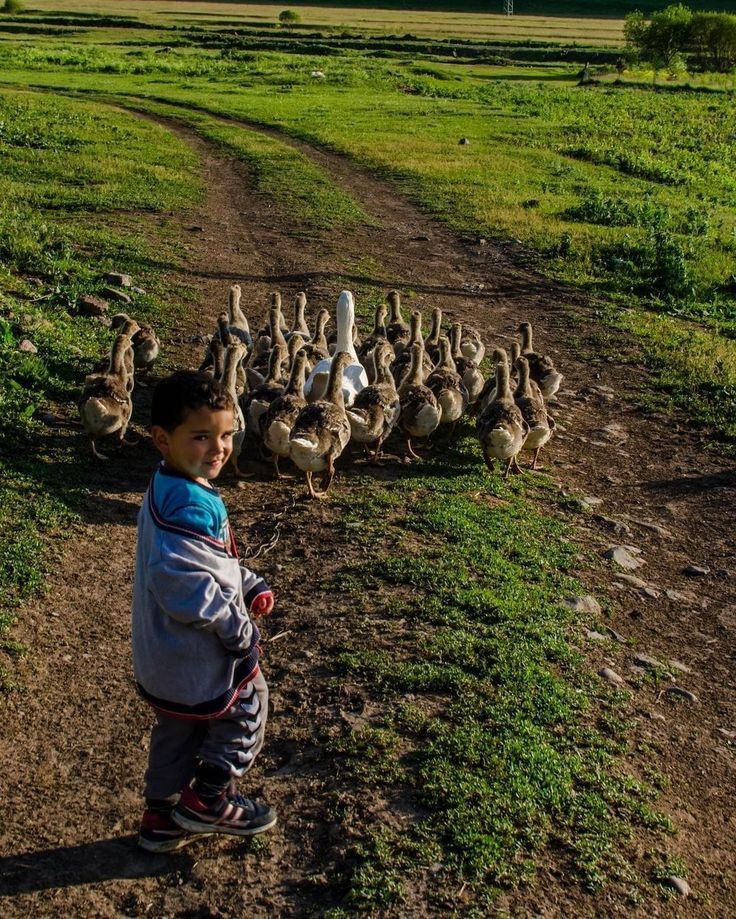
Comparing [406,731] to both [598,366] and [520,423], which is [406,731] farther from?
[598,366]

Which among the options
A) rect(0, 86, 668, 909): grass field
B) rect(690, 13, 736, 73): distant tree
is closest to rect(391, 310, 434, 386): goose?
rect(0, 86, 668, 909): grass field

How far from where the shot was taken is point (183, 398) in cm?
516

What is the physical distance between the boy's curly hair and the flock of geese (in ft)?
13.3

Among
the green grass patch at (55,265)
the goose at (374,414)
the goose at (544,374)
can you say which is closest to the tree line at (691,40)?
the green grass patch at (55,265)

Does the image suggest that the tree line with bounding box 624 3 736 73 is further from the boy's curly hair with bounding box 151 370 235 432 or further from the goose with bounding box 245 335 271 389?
the boy's curly hair with bounding box 151 370 235 432

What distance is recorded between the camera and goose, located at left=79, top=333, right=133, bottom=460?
35.5 feet

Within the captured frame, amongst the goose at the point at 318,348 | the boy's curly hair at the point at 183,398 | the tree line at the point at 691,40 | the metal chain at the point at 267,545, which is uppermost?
the tree line at the point at 691,40

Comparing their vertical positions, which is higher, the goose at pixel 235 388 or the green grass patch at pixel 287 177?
the green grass patch at pixel 287 177

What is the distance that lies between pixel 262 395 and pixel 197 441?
6.60 metres

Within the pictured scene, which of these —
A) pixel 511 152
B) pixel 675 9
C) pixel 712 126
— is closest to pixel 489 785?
pixel 511 152

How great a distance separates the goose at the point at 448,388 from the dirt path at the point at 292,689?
1.36 metres

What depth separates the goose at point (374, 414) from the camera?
1121cm

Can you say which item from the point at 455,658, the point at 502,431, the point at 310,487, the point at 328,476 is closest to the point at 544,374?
the point at 502,431

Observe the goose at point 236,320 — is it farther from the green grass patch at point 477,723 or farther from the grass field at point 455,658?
the green grass patch at point 477,723
